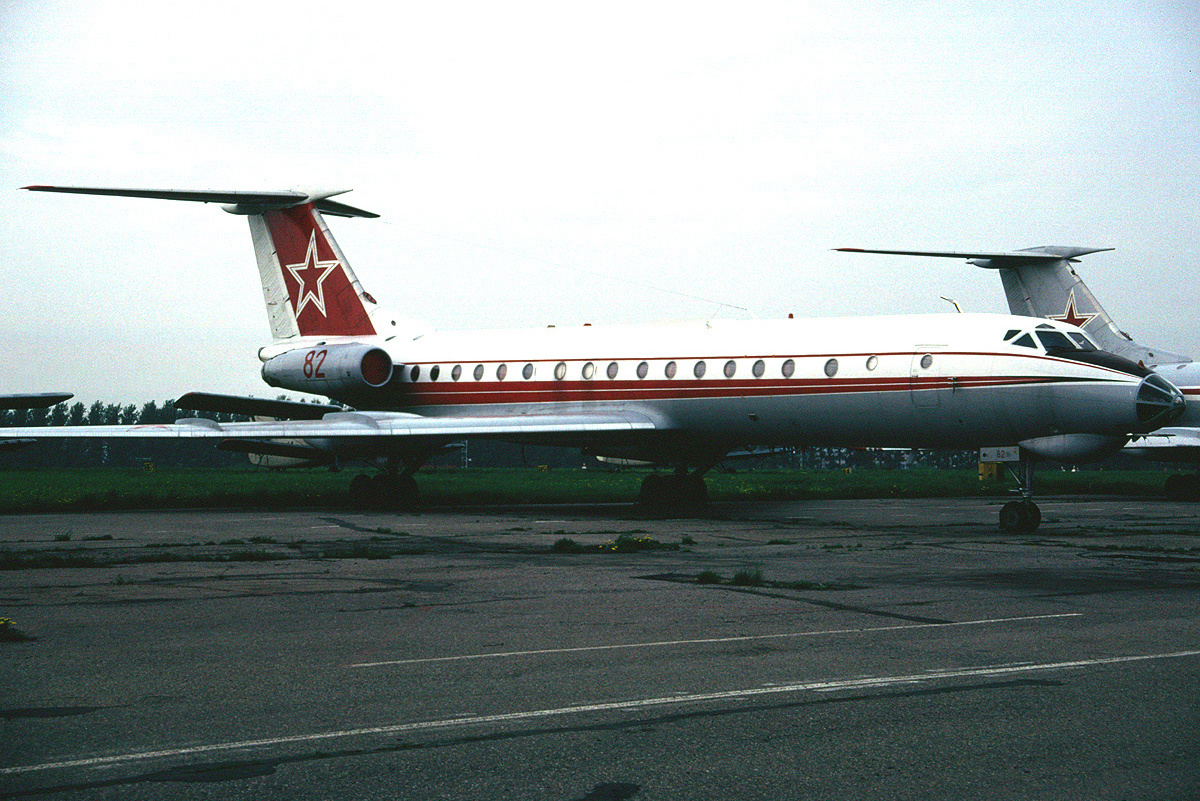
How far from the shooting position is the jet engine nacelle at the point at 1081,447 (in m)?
16.2

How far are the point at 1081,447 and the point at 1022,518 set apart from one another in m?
1.34

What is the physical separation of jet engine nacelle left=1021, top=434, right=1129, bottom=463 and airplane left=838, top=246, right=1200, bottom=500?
571 inches

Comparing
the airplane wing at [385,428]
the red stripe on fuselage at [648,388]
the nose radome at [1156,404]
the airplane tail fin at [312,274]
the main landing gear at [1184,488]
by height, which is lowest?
the main landing gear at [1184,488]

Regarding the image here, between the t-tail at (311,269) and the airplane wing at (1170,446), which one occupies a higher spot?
the t-tail at (311,269)

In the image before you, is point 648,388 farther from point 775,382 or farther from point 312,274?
point 312,274

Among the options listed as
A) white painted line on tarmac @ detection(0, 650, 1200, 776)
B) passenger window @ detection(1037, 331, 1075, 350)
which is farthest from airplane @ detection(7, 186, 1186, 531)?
white painted line on tarmac @ detection(0, 650, 1200, 776)

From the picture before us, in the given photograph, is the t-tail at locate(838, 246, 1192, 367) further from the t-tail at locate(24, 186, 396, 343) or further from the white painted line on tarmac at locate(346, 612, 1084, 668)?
the white painted line on tarmac at locate(346, 612, 1084, 668)

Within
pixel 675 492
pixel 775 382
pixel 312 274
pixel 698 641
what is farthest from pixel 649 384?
pixel 698 641

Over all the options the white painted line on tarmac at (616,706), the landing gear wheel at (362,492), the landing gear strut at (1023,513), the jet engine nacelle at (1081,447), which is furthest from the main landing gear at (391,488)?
the white painted line on tarmac at (616,706)

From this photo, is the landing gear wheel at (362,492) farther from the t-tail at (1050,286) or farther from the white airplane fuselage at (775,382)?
the t-tail at (1050,286)

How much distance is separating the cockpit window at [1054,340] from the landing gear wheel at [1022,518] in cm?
253

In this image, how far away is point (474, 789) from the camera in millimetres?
3994

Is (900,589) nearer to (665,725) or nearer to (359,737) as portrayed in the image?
(665,725)

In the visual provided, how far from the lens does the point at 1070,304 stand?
33250 mm
